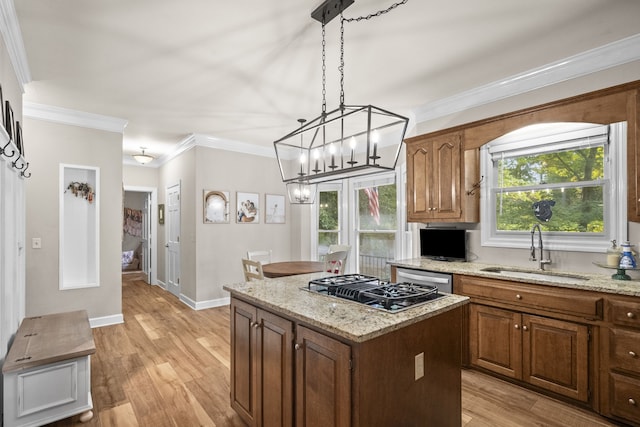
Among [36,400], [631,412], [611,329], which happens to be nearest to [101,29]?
[36,400]

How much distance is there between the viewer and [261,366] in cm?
190

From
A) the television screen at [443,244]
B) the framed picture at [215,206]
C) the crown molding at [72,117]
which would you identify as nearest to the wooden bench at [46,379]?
the crown molding at [72,117]

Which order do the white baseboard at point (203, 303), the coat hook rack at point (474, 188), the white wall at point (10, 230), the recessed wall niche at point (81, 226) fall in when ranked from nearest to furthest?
the white wall at point (10, 230) → the coat hook rack at point (474, 188) → the recessed wall niche at point (81, 226) → the white baseboard at point (203, 303)

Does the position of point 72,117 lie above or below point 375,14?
below

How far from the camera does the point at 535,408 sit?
2381 millimetres

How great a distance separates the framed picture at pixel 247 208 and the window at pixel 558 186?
370 cm

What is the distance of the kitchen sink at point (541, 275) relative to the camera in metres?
2.47

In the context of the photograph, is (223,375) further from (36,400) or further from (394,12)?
(394,12)

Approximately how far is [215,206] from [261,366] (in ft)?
12.2

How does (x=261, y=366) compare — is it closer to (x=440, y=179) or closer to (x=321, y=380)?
(x=321, y=380)

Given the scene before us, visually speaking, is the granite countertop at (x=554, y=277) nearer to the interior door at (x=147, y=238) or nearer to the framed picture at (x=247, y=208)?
the framed picture at (x=247, y=208)

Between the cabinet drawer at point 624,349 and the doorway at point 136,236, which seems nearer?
the cabinet drawer at point 624,349

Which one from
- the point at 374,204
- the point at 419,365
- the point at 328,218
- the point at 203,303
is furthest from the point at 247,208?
the point at 419,365

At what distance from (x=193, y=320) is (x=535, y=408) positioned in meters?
4.00
